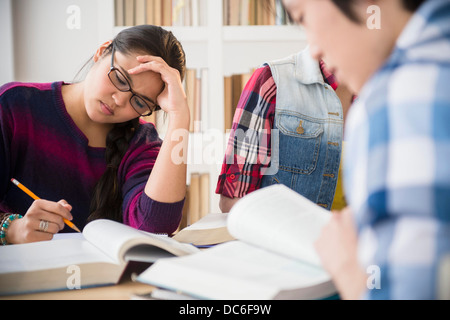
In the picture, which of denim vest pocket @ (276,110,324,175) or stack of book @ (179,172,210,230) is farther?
stack of book @ (179,172,210,230)

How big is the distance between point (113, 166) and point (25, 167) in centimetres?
23

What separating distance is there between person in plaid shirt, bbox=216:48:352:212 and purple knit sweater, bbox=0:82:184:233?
0.21m

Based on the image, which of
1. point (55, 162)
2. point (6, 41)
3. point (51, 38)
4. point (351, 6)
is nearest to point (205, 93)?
point (51, 38)

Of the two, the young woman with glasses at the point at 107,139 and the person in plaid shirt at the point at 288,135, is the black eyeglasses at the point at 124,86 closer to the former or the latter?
the young woman with glasses at the point at 107,139

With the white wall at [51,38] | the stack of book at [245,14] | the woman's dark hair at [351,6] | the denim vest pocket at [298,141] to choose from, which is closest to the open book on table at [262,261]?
the woman's dark hair at [351,6]

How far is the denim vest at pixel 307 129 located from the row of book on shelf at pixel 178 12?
3.37 ft

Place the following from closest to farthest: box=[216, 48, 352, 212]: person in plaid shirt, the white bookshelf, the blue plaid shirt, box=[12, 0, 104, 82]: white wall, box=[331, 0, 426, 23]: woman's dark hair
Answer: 1. the blue plaid shirt
2. box=[331, 0, 426, 23]: woman's dark hair
3. box=[216, 48, 352, 212]: person in plaid shirt
4. the white bookshelf
5. box=[12, 0, 104, 82]: white wall

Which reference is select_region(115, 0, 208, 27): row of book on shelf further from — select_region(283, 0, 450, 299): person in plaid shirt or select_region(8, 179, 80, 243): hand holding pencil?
select_region(283, 0, 450, 299): person in plaid shirt

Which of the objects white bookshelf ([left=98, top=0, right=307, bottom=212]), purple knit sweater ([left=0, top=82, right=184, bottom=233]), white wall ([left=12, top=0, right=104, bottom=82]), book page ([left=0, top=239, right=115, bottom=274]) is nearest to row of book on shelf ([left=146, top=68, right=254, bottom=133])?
white bookshelf ([left=98, top=0, right=307, bottom=212])

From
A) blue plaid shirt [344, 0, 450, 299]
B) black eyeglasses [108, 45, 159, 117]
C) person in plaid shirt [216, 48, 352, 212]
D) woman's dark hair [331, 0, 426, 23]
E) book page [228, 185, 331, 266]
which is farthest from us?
person in plaid shirt [216, 48, 352, 212]

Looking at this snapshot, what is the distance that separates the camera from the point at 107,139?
52.9 inches

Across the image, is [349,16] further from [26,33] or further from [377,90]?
[26,33]

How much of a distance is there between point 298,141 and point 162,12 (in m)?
1.31

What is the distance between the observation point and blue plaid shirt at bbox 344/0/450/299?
1.13 ft
